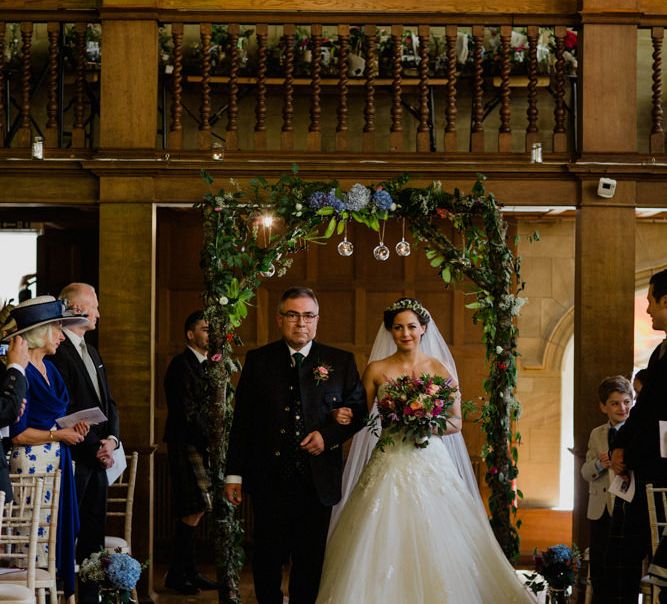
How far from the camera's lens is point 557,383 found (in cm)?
1011

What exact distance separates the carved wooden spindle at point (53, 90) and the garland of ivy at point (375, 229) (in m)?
1.44

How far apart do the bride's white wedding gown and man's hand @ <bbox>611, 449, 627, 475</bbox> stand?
864 millimetres

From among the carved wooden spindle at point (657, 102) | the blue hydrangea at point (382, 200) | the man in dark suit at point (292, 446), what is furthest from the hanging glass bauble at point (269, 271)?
the carved wooden spindle at point (657, 102)

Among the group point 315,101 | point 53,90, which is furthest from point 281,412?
point 53,90

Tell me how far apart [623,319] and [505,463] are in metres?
1.36

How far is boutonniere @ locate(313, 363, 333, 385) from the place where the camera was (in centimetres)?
580

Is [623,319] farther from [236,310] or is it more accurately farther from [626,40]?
[236,310]

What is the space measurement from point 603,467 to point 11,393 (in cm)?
353

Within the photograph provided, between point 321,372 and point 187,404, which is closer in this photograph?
point 321,372

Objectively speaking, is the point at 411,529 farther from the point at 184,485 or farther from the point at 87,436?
the point at 184,485

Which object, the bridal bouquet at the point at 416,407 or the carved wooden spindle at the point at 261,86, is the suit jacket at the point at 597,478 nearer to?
the bridal bouquet at the point at 416,407

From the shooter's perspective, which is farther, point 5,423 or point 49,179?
point 49,179

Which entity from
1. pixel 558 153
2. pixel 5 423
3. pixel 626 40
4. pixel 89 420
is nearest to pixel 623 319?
pixel 558 153

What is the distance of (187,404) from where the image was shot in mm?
7773
